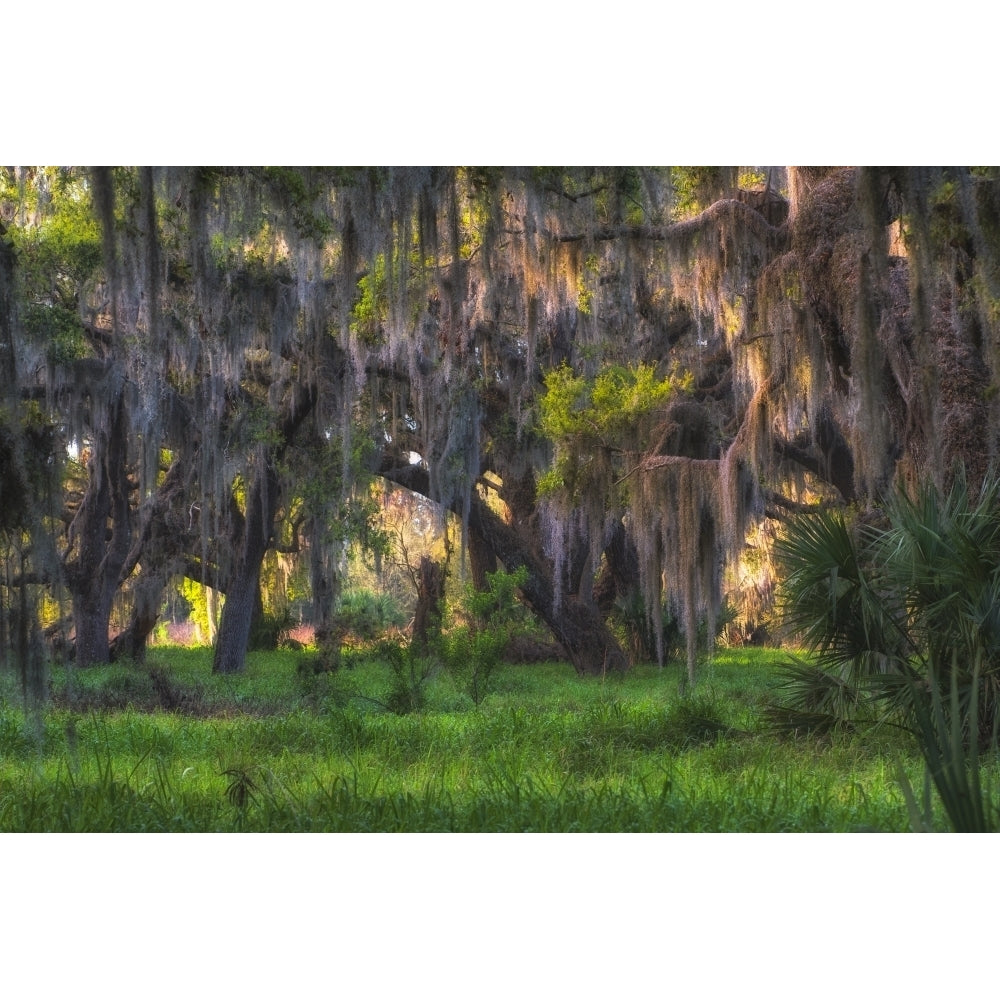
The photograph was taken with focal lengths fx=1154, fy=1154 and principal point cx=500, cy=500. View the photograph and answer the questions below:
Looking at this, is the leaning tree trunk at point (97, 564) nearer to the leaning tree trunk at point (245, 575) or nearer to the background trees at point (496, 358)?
the background trees at point (496, 358)

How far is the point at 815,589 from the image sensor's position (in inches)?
245

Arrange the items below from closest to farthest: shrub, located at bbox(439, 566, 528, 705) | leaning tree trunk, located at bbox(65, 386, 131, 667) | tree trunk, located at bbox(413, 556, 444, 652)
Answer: shrub, located at bbox(439, 566, 528, 705) → leaning tree trunk, located at bbox(65, 386, 131, 667) → tree trunk, located at bbox(413, 556, 444, 652)

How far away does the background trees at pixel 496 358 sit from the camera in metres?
7.07

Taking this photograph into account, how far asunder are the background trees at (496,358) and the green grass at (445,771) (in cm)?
124

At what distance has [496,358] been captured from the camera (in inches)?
533

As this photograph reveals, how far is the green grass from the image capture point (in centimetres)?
508

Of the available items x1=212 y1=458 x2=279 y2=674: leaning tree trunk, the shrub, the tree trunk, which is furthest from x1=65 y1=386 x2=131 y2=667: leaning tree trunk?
the shrub

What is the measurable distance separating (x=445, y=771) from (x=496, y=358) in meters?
8.01

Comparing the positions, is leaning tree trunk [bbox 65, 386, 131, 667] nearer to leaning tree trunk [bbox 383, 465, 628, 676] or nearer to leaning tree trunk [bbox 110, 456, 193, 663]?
leaning tree trunk [bbox 110, 456, 193, 663]

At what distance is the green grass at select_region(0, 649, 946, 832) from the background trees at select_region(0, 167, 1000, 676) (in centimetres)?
124

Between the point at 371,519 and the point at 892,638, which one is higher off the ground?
the point at 371,519
